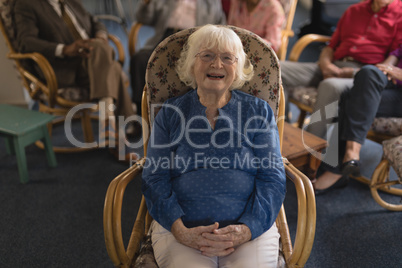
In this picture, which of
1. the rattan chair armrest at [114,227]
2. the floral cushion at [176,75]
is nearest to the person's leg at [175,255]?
the rattan chair armrest at [114,227]

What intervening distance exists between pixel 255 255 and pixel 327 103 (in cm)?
126

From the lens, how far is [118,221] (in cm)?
105

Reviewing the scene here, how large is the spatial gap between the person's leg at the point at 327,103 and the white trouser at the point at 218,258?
108cm

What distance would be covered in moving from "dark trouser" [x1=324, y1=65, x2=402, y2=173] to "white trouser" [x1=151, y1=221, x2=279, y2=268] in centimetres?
103

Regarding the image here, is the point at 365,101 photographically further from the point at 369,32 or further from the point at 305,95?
the point at 369,32

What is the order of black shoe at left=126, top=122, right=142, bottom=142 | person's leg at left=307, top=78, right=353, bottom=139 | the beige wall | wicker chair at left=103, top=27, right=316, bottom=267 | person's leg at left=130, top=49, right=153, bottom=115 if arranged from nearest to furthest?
wicker chair at left=103, top=27, right=316, bottom=267, person's leg at left=307, top=78, right=353, bottom=139, person's leg at left=130, top=49, right=153, bottom=115, black shoe at left=126, top=122, right=142, bottom=142, the beige wall

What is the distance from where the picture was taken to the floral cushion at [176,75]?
1.33 metres

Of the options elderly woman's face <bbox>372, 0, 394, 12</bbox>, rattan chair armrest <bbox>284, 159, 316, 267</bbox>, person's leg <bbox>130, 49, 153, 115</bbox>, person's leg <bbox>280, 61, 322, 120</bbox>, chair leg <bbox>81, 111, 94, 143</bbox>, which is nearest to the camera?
rattan chair armrest <bbox>284, 159, 316, 267</bbox>

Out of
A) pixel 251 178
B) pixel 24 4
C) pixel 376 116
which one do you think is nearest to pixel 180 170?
pixel 251 178

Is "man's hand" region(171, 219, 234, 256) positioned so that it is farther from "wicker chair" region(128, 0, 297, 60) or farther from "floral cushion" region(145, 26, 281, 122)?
"wicker chair" region(128, 0, 297, 60)

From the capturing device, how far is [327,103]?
1999mm

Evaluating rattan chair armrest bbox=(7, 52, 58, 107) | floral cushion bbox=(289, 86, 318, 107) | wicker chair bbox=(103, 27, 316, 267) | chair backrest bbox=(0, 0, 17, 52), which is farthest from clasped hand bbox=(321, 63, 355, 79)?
chair backrest bbox=(0, 0, 17, 52)

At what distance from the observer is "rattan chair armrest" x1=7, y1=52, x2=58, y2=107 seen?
2090 millimetres

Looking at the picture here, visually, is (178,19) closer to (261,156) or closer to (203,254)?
(261,156)
